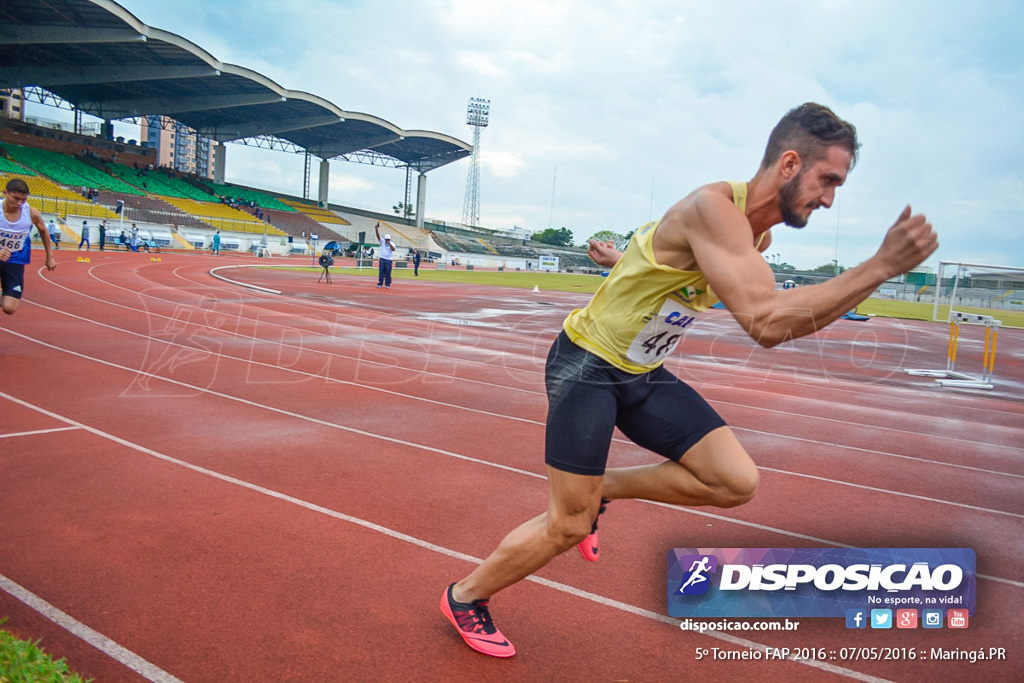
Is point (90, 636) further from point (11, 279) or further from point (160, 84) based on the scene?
point (160, 84)

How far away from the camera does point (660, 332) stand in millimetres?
2422

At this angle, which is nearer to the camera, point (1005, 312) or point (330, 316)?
point (330, 316)

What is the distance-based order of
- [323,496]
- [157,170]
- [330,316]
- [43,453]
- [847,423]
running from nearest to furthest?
[323,496] → [43,453] → [847,423] → [330,316] → [157,170]

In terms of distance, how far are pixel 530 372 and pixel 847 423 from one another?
395cm

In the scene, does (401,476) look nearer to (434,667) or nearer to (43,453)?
(434,667)

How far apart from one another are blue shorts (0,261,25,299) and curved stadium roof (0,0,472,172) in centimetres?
3135

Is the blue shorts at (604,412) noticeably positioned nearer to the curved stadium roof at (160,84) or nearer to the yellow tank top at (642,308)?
the yellow tank top at (642,308)

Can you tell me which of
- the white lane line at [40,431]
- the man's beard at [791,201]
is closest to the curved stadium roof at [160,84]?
the white lane line at [40,431]

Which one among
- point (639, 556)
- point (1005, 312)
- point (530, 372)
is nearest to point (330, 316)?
point (530, 372)

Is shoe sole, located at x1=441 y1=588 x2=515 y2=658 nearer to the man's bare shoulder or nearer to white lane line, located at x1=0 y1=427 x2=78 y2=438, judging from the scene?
the man's bare shoulder

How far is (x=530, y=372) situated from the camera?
9.15m

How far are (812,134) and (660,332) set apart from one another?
82 cm

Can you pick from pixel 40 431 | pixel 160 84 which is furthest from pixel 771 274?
pixel 160 84

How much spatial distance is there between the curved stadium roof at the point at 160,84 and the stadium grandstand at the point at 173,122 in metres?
0.09
